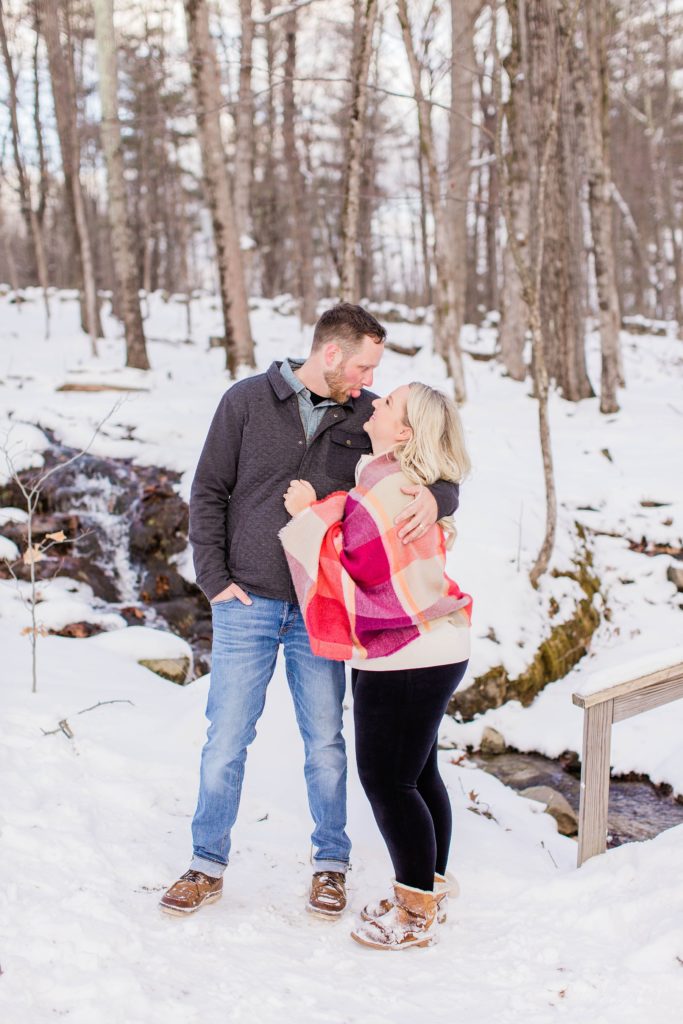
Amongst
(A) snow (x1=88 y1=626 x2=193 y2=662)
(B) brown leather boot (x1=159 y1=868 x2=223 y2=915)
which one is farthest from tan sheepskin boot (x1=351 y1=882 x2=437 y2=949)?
(A) snow (x1=88 y1=626 x2=193 y2=662)

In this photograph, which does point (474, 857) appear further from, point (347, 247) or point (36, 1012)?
point (347, 247)

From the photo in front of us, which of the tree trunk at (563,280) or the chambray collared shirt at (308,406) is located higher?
the tree trunk at (563,280)

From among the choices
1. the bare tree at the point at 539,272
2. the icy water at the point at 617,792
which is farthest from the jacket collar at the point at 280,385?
the icy water at the point at 617,792

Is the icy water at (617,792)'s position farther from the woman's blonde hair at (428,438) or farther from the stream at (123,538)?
the woman's blonde hair at (428,438)

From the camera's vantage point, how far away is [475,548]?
6.36 meters

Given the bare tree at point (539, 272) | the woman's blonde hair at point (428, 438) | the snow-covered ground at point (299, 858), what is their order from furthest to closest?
1. the bare tree at point (539, 272)
2. the woman's blonde hair at point (428, 438)
3. the snow-covered ground at point (299, 858)

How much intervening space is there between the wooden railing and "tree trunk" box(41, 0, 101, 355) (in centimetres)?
1322

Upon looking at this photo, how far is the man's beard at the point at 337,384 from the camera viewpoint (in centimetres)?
299

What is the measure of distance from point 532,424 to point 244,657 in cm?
739

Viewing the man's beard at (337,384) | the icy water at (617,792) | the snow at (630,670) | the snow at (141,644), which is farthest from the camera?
the snow at (141,644)

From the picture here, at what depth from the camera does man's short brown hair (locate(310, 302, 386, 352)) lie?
9.69 ft

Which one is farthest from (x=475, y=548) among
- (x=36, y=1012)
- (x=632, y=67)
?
(x=632, y=67)

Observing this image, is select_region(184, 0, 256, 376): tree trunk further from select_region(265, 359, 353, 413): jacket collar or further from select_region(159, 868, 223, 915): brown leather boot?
select_region(159, 868, 223, 915): brown leather boot

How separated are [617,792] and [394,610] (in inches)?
124
